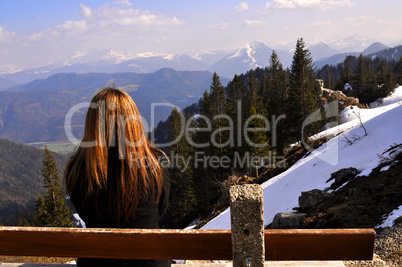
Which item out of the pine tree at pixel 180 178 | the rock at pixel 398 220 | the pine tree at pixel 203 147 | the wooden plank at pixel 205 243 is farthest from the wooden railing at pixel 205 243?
the pine tree at pixel 203 147

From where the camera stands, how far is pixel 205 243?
2297mm

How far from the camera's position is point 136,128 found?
2.89 metres

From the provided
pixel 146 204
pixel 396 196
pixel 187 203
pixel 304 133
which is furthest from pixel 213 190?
pixel 146 204

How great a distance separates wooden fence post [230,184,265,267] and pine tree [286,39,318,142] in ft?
119

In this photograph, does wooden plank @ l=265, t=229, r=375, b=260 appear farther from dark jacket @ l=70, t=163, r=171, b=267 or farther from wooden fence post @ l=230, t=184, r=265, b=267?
dark jacket @ l=70, t=163, r=171, b=267

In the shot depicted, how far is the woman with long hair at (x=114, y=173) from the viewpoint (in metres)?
2.68

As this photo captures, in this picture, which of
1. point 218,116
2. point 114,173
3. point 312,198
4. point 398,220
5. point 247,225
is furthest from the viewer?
point 218,116

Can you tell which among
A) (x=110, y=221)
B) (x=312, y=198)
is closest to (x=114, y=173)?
(x=110, y=221)

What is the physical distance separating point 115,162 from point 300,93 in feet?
124

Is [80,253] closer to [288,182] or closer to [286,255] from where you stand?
[286,255]

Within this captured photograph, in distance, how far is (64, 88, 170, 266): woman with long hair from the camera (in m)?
2.68

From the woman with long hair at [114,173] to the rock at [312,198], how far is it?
1223cm

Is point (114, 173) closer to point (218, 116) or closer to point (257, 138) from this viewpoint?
point (257, 138)

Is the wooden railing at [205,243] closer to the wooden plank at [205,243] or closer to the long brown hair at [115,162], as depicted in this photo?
the wooden plank at [205,243]
